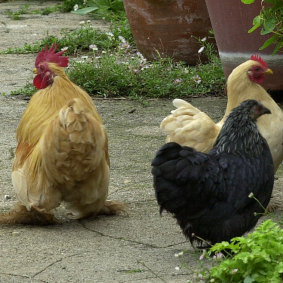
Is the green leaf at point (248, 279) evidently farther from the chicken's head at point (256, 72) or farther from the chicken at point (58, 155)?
the chicken's head at point (256, 72)

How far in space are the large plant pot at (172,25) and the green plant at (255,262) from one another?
5824mm

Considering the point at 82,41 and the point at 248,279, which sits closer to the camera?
the point at 248,279

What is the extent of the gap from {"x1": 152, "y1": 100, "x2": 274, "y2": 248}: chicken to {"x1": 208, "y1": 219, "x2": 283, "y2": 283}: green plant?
59 cm

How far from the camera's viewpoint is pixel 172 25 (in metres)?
9.33

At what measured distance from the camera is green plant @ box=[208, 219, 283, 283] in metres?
3.46

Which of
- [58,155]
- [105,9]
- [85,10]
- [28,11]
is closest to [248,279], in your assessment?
[58,155]

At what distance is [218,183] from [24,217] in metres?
1.43

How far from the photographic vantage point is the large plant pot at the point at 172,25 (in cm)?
926

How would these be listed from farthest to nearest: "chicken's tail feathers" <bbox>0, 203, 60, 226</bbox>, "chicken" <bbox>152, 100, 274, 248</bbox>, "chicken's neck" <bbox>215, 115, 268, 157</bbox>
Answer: "chicken's tail feathers" <bbox>0, 203, 60, 226</bbox> → "chicken's neck" <bbox>215, 115, 268, 157</bbox> → "chicken" <bbox>152, 100, 274, 248</bbox>

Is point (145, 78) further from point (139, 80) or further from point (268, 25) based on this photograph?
point (268, 25)

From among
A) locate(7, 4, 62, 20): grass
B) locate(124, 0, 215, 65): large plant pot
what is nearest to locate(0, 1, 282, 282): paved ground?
locate(124, 0, 215, 65): large plant pot

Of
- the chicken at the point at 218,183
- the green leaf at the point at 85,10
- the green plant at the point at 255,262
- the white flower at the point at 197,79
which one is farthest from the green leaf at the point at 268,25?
the green leaf at the point at 85,10

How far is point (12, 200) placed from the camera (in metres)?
5.64

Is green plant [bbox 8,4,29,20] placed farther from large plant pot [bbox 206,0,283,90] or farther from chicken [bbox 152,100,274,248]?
chicken [bbox 152,100,274,248]
